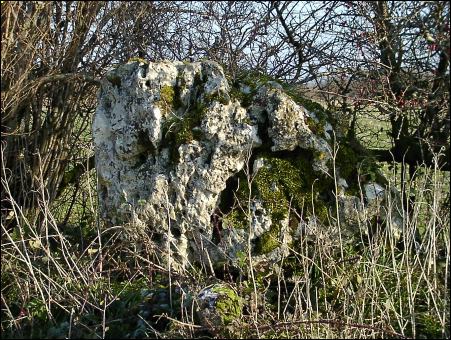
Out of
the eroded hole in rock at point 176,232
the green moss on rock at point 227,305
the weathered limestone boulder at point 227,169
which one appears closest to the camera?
the green moss on rock at point 227,305

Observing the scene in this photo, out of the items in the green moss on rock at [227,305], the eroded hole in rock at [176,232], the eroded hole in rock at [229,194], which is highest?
the eroded hole in rock at [229,194]

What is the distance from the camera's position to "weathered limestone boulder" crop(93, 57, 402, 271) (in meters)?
5.00

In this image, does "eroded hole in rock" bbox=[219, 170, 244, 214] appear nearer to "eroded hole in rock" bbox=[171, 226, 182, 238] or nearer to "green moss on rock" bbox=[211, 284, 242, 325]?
"eroded hole in rock" bbox=[171, 226, 182, 238]

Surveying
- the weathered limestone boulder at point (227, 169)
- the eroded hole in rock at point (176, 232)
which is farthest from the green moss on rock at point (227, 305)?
the eroded hole in rock at point (176, 232)

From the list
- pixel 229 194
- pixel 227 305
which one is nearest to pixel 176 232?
pixel 229 194

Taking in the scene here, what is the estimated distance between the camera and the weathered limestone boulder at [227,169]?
5.00 m

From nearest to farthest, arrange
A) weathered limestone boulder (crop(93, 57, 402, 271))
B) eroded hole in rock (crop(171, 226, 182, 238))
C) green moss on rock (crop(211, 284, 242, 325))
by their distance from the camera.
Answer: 1. green moss on rock (crop(211, 284, 242, 325))
2. weathered limestone boulder (crop(93, 57, 402, 271))
3. eroded hole in rock (crop(171, 226, 182, 238))

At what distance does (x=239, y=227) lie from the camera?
5008 millimetres

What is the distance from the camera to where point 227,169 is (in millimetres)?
5078

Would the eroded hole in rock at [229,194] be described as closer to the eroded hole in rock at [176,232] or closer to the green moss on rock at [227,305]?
the eroded hole in rock at [176,232]

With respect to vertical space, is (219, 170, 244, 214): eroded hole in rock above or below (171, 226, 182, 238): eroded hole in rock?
above

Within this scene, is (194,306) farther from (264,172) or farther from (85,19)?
(85,19)

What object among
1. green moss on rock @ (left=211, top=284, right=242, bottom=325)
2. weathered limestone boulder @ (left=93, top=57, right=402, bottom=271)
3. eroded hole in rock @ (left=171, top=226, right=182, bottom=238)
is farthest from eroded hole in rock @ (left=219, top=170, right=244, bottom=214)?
green moss on rock @ (left=211, top=284, right=242, bottom=325)

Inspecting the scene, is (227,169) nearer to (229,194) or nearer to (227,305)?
(229,194)
